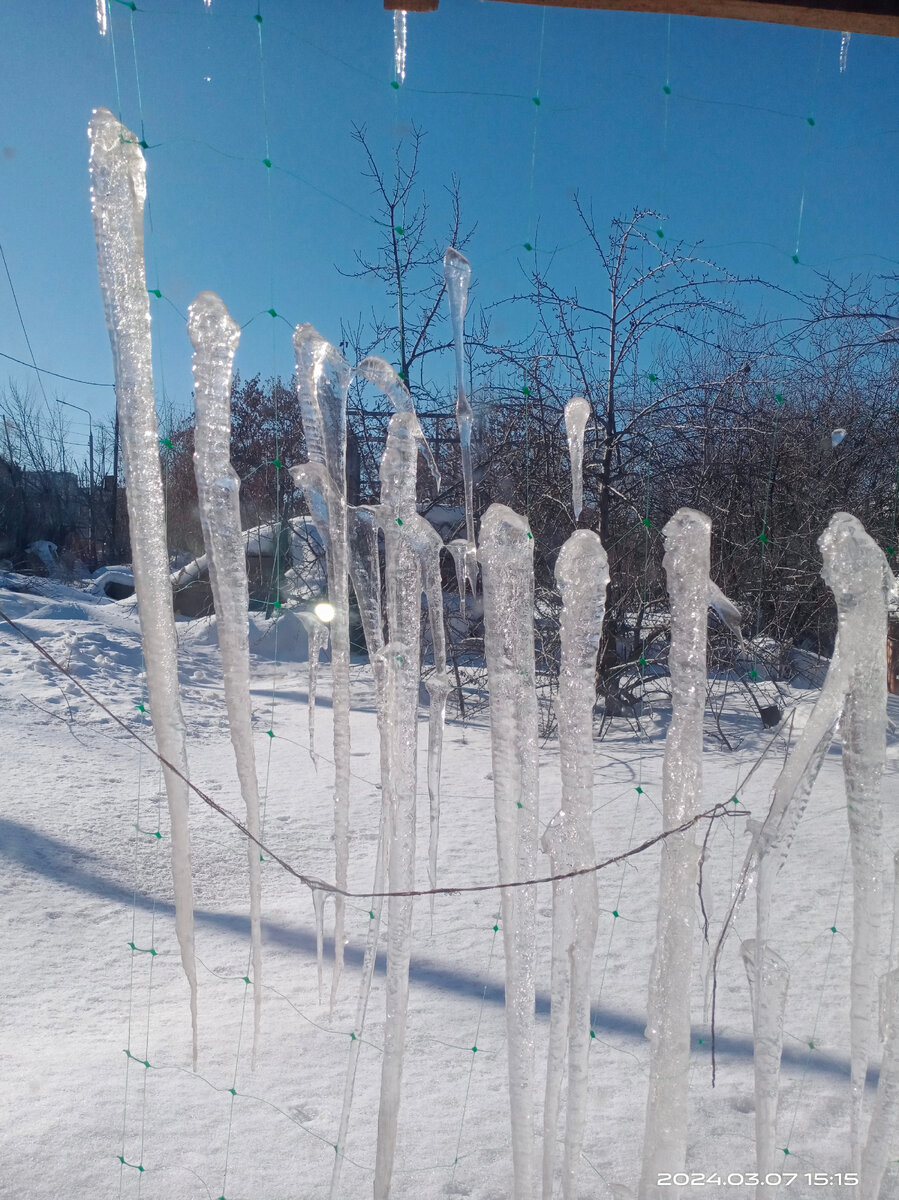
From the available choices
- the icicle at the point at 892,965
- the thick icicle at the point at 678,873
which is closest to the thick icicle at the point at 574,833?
the thick icicle at the point at 678,873

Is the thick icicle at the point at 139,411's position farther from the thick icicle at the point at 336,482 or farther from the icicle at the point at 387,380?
the icicle at the point at 387,380

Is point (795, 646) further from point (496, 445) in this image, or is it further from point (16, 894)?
point (16, 894)

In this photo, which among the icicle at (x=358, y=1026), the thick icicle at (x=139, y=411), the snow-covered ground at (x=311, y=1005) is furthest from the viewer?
the snow-covered ground at (x=311, y=1005)

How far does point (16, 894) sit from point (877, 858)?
235cm

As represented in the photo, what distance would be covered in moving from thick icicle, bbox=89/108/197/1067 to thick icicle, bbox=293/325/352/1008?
26 centimetres

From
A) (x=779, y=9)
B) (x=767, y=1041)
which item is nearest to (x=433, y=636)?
(x=767, y=1041)

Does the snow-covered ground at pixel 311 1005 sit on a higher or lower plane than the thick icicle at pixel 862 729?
lower

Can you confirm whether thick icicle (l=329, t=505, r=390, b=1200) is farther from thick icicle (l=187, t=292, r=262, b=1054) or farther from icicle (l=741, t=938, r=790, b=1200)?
icicle (l=741, t=938, r=790, b=1200)

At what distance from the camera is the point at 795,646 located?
440 centimetres

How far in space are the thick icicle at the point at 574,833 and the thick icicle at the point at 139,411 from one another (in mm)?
588

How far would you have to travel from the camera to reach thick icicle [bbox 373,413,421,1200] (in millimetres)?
1223

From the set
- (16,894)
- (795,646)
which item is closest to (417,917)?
(16,894)

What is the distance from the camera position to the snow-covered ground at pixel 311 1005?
1.34m

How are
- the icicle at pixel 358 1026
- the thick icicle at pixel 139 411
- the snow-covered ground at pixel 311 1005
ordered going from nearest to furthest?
the thick icicle at pixel 139 411, the icicle at pixel 358 1026, the snow-covered ground at pixel 311 1005
